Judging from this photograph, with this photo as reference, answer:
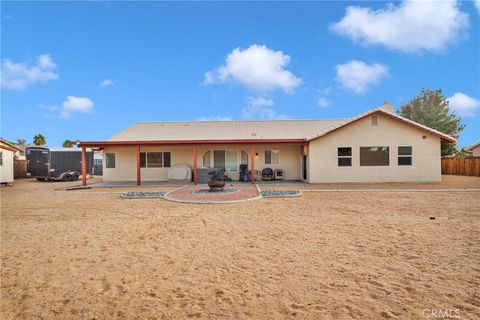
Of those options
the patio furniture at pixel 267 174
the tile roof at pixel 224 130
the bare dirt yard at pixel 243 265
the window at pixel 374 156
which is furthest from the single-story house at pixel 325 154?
the bare dirt yard at pixel 243 265

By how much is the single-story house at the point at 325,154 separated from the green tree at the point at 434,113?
87.2ft

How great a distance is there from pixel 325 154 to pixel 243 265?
43.9 feet

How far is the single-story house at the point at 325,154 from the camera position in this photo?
16344 millimetres

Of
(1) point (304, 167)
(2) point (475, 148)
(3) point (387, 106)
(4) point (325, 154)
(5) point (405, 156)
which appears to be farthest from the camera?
(2) point (475, 148)

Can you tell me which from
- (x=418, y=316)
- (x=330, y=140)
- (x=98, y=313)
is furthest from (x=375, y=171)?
(x=98, y=313)

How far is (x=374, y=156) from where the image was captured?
1652 cm

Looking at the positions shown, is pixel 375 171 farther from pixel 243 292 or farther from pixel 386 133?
pixel 243 292

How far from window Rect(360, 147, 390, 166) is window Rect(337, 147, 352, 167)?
0.71 m

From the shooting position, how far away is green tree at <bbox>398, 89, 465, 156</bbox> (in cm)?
3881

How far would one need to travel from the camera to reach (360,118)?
1608 cm

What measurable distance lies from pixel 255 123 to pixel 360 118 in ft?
31.7

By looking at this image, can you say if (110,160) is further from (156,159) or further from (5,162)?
(5,162)

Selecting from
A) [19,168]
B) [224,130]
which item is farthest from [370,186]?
[19,168]

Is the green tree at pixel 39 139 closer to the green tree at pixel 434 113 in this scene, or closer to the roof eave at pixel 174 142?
the roof eave at pixel 174 142
